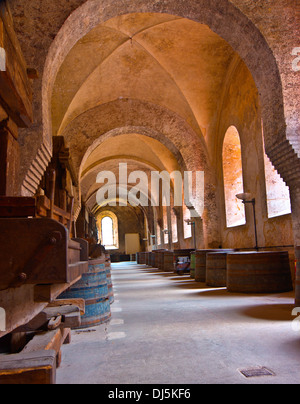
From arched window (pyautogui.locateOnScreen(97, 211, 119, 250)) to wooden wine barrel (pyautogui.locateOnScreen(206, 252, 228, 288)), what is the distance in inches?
1277

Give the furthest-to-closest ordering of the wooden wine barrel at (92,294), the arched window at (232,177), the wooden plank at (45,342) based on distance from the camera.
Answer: the arched window at (232,177), the wooden wine barrel at (92,294), the wooden plank at (45,342)

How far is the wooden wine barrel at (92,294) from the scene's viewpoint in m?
4.21

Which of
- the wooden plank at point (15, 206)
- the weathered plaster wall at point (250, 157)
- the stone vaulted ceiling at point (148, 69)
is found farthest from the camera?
the stone vaulted ceiling at point (148, 69)

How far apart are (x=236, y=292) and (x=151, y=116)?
8.56m

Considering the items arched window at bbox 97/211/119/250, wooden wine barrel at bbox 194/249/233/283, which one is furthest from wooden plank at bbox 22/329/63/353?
arched window at bbox 97/211/119/250

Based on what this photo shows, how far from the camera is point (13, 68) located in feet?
7.08

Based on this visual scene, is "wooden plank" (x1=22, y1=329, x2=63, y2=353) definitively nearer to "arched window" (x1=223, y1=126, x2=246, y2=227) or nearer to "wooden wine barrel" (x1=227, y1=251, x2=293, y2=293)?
"wooden wine barrel" (x1=227, y1=251, x2=293, y2=293)

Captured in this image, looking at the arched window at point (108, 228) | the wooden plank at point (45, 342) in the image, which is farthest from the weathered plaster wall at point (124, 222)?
the wooden plank at point (45, 342)

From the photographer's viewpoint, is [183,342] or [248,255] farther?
[248,255]

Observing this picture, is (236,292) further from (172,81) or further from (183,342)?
(172,81)

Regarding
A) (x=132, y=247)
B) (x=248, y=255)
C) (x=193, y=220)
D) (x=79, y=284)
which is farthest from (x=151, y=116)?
(x=132, y=247)

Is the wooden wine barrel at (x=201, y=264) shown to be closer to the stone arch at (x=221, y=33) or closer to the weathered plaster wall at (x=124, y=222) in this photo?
the stone arch at (x=221, y=33)

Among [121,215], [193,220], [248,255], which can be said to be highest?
[121,215]

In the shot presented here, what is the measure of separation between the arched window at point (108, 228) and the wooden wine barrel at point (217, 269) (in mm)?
32438
